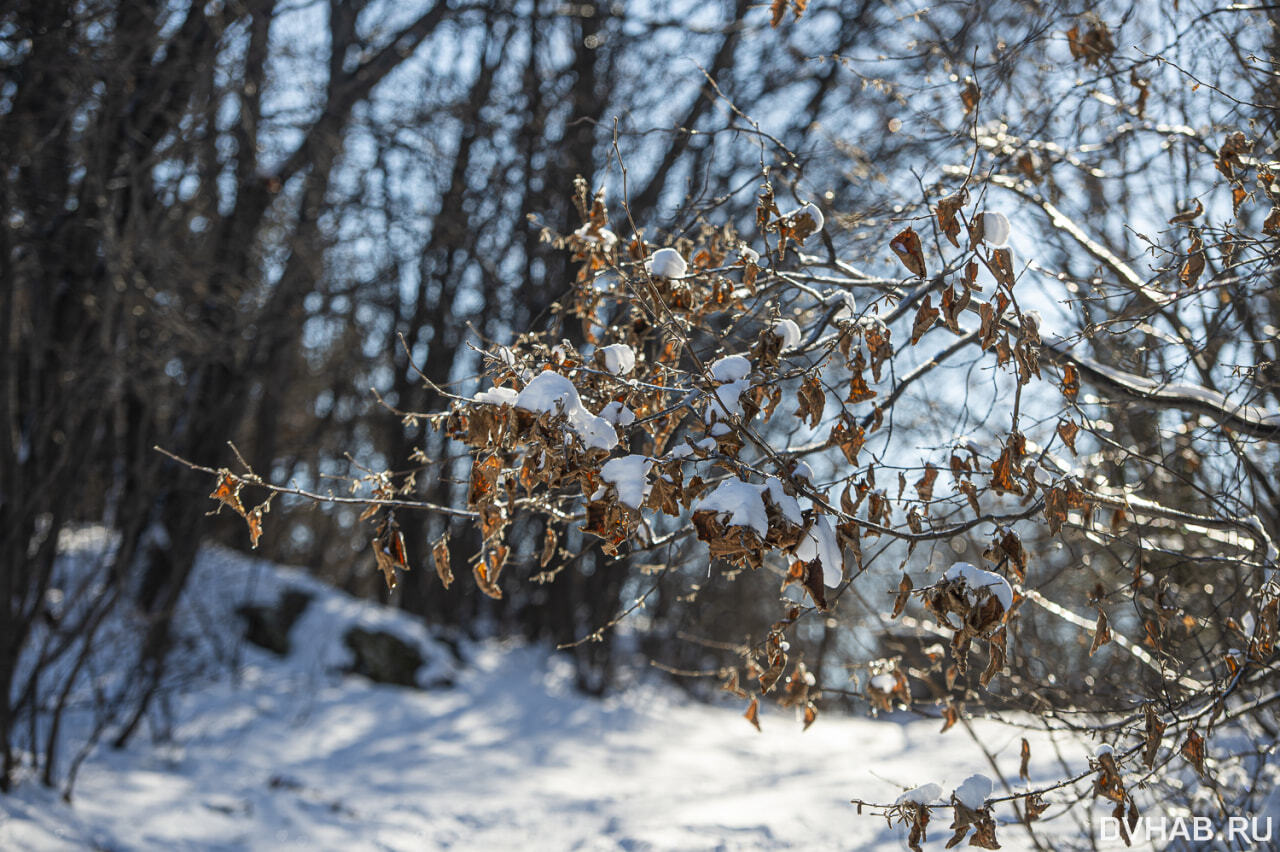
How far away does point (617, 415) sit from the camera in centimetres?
234

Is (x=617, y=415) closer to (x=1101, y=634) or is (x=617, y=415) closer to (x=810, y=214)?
(x=810, y=214)

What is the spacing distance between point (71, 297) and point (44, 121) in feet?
3.11

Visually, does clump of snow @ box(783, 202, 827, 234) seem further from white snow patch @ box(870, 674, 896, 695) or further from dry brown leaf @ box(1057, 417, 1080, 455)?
white snow patch @ box(870, 674, 896, 695)

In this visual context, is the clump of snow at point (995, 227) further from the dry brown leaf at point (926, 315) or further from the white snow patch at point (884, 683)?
the white snow patch at point (884, 683)

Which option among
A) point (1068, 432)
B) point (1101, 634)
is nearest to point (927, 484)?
point (1068, 432)

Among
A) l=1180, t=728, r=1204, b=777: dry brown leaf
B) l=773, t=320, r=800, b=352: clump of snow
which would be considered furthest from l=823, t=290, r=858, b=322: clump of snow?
l=1180, t=728, r=1204, b=777: dry brown leaf

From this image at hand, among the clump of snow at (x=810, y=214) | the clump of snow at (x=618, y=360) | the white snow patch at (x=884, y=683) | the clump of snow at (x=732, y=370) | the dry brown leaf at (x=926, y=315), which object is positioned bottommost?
the white snow patch at (x=884, y=683)

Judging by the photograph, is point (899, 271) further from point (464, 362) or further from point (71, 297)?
point (464, 362)

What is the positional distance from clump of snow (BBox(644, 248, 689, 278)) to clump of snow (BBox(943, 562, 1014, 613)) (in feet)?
3.69

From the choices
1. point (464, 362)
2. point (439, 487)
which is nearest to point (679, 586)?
point (439, 487)

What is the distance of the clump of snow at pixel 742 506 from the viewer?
1.96 m

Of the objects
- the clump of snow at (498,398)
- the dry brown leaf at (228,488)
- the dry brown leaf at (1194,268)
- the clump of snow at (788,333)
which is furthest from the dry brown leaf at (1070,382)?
the dry brown leaf at (228,488)

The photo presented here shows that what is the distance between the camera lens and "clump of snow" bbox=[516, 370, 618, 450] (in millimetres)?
2119

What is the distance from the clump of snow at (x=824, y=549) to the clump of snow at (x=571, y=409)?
0.48 meters
